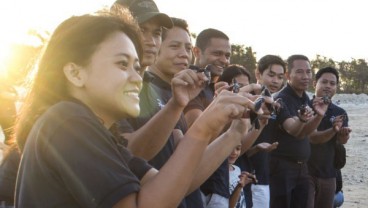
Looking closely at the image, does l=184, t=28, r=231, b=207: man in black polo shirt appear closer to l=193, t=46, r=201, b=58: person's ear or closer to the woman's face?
l=193, t=46, r=201, b=58: person's ear

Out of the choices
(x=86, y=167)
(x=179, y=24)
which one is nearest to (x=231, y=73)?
(x=179, y=24)

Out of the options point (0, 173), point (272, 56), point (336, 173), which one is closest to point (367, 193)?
point (336, 173)

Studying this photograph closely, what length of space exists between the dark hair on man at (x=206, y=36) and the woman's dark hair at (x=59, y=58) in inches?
123

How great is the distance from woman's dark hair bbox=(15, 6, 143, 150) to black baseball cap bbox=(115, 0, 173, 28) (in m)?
1.28

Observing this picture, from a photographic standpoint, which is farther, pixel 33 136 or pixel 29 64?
pixel 29 64

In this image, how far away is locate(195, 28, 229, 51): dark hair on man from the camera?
16.0ft

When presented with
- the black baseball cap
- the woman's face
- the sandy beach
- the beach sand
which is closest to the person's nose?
the black baseball cap

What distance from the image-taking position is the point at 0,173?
9.85 feet

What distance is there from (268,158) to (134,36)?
156 inches

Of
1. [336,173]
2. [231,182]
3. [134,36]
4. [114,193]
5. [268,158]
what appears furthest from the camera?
[336,173]

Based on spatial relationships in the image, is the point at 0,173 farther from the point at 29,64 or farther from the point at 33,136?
the point at 33,136

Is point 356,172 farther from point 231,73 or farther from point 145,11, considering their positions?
point 145,11

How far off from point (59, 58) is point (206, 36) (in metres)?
3.28

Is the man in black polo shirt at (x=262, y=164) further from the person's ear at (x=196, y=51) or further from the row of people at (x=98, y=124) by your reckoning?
the row of people at (x=98, y=124)
